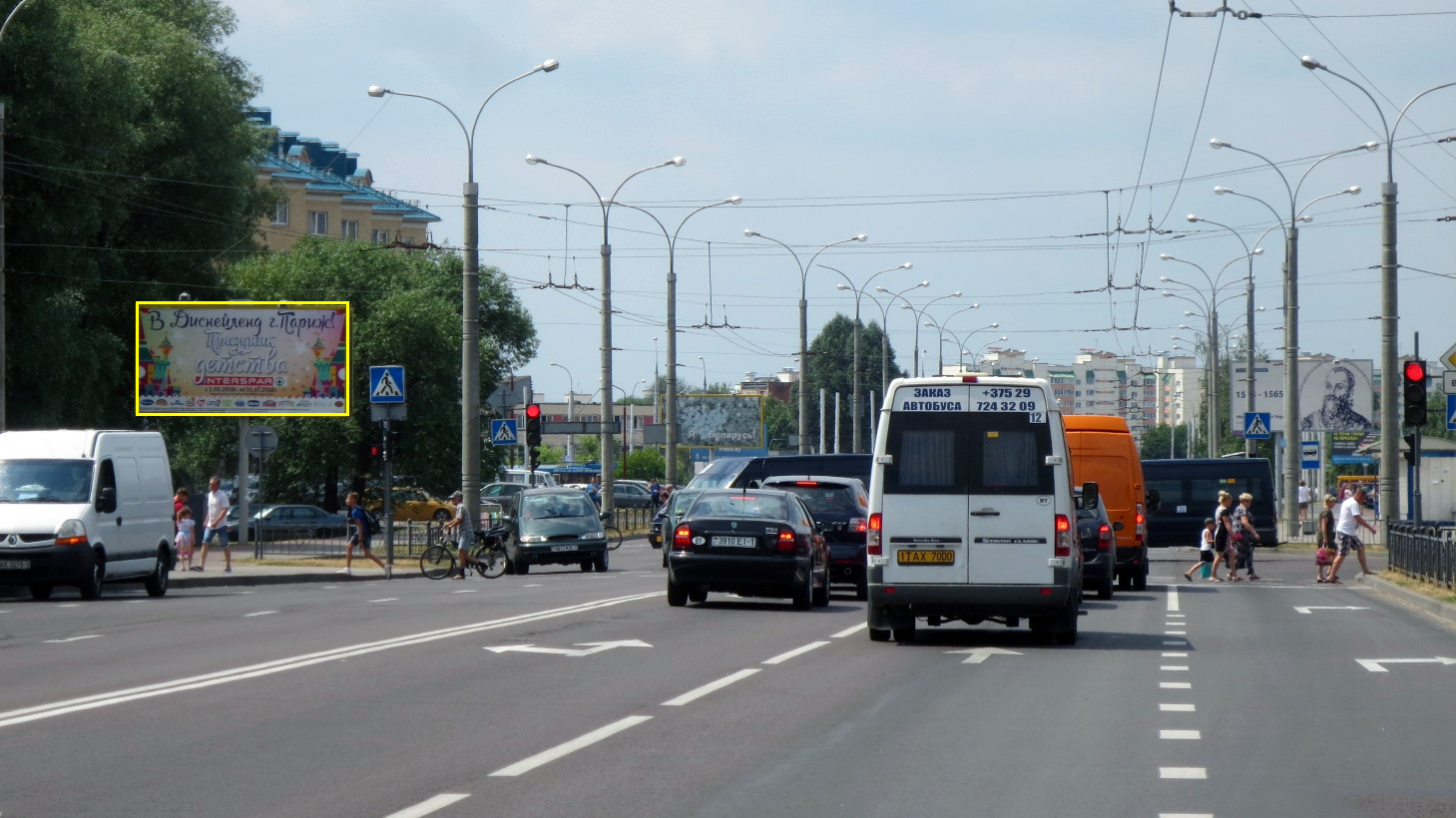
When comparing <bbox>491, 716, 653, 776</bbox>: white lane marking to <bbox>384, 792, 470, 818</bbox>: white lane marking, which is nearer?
<bbox>384, 792, 470, 818</bbox>: white lane marking

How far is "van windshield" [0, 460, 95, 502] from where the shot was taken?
24688mm

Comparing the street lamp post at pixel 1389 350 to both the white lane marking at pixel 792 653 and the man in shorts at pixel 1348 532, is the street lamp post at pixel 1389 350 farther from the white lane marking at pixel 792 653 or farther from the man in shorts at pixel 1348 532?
the white lane marking at pixel 792 653

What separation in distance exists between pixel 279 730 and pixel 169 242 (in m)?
38.7

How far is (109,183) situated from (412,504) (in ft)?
86.7

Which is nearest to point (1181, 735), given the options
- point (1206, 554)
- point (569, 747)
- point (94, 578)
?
point (569, 747)

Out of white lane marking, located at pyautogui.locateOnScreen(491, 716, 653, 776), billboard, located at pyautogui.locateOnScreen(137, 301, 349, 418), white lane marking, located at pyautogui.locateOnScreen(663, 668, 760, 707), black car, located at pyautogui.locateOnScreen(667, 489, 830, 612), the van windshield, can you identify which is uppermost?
billboard, located at pyautogui.locateOnScreen(137, 301, 349, 418)

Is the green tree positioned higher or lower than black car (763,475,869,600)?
higher

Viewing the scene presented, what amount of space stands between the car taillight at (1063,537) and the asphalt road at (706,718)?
3.16 ft

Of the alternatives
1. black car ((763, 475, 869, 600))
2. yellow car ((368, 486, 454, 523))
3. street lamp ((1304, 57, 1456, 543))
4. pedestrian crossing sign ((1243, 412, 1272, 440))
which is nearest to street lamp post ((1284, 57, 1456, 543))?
street lamp ((1304, 57, 1456, 543))

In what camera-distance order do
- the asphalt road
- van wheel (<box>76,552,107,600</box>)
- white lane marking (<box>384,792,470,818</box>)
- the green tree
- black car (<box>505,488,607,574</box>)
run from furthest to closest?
the green tree < black car (<box>505,488,607,574</box>) < van wheel (<box>76,552,107,600</box>) < the asphalt road < white lane marking (<box>384,792,470,818</box>)

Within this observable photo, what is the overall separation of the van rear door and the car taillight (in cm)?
6

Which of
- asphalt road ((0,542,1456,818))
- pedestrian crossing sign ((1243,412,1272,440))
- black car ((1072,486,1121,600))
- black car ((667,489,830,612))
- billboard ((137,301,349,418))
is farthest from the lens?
pedestrian crossing sign ((1243,412,1272,440))

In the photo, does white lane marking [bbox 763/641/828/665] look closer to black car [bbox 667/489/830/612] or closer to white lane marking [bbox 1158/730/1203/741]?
black car [bbox 667/489/830/612]

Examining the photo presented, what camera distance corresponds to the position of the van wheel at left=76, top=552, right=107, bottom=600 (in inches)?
955
